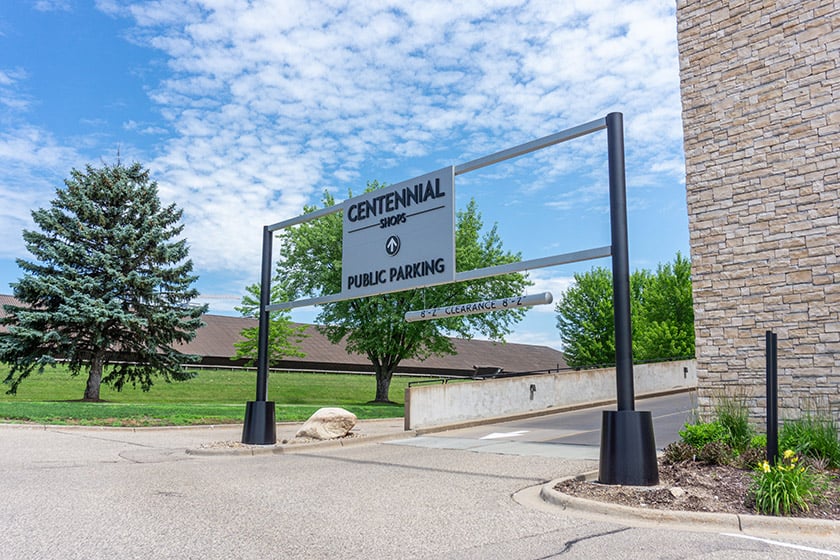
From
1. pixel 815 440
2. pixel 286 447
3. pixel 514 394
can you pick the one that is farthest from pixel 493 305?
pixel 514 394

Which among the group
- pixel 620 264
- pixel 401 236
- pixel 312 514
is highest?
pixel 401 236

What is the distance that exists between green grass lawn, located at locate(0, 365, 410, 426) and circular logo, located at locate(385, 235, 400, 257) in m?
9.56

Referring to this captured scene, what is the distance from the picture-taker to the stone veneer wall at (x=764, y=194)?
36.9 feet

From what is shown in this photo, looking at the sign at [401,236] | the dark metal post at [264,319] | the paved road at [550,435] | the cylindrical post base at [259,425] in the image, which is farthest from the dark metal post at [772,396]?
the dark metal post at [264,319]

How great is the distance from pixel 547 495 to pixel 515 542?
2.26m

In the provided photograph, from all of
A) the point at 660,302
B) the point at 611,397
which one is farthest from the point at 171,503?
the point at 660,302

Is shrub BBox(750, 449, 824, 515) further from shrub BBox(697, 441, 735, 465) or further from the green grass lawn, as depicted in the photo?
the green grass lawn

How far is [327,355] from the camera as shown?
2197 inches

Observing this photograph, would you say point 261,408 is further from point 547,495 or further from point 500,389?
point 500,389

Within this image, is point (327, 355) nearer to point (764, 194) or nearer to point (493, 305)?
point (493, 305)

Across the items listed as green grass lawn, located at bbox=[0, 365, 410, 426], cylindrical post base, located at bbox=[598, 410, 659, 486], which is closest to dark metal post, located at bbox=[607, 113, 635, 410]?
cylindrical post base, located at bbox=[598, 410, 659, 486]

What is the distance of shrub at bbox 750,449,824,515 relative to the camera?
6698 millimetres

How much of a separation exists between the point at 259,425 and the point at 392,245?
15.4 feet

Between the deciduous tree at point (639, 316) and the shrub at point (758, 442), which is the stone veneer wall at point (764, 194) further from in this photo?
the deciduous tree at point (639, 316)
